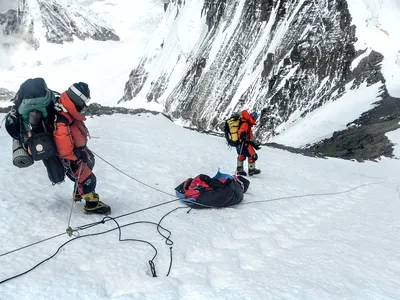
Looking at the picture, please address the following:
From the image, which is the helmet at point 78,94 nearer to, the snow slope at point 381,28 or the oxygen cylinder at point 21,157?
the oxygen cylinder at point 21,157

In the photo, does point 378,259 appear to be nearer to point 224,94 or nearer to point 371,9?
point 371,9

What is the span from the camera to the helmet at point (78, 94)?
205 inches

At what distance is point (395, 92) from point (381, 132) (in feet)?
26.0

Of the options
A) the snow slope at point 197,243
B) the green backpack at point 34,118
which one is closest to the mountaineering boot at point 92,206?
the snow slope at point 197,243

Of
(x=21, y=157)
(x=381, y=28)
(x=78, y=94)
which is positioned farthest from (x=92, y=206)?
(x=381, y=28)

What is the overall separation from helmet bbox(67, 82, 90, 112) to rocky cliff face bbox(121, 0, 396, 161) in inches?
1105

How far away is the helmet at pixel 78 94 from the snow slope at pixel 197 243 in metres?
1.57

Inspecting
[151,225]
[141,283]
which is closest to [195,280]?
[141,283]

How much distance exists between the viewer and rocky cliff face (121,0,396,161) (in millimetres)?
37750

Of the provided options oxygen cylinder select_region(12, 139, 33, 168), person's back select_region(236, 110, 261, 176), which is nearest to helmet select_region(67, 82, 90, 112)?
oxygen cylinder select_region(12, 139, 33, 168)

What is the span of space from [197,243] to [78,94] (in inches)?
101

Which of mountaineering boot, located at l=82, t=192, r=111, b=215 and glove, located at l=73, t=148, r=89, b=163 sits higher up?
glove, located at l=73, t=148, r=89, b=163

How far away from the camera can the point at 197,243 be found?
5.08m

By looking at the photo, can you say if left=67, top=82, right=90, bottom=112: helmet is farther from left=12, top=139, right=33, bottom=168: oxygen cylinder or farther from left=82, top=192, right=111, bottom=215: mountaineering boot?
left=82, top=192, right=111, bottom=215: mountaineering boot
